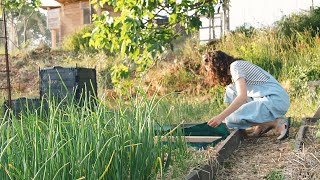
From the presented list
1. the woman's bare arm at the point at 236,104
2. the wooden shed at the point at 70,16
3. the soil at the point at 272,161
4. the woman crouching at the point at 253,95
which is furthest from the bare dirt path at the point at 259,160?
the wooden shed at the point at 70,16

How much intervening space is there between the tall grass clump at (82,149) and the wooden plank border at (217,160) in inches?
7.1

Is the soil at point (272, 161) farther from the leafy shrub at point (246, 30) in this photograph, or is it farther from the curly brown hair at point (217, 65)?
the leafy shrub at point (246, 30)

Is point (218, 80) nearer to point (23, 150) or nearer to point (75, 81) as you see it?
point (23, 150)

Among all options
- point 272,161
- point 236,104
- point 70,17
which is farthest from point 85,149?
point 70,17

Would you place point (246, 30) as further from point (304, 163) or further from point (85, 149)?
point (85, 149)

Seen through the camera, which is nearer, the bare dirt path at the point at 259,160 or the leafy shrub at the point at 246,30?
the bare dirt path at the point at 259,160

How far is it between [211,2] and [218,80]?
7.82 feet

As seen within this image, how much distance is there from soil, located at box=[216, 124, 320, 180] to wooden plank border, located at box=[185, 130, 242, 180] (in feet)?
0.16

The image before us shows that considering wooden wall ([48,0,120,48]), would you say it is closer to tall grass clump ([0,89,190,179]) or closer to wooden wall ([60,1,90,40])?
wooden wall ([60,1,90,40])

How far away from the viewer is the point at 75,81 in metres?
7.27

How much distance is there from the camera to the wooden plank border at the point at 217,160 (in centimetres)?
245

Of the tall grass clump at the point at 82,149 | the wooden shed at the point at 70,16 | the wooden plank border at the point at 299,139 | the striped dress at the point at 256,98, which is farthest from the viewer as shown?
the wooden shed at the point at 70,16

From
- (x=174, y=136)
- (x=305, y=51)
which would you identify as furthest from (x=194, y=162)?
(x=305, y=51)

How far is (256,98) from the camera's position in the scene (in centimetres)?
436
